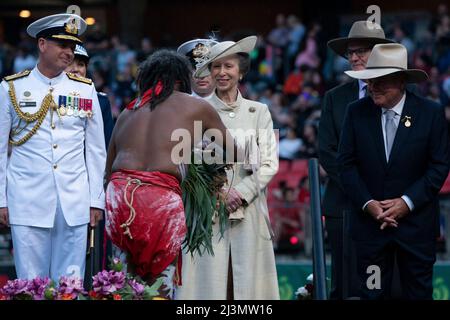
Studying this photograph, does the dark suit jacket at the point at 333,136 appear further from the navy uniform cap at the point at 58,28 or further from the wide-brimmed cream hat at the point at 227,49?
the navy uniform cap at the point at 58,28

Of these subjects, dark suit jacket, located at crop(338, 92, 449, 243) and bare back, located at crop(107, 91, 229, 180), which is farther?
dark suit jacket, located at crop(338, 92, 449, 243)

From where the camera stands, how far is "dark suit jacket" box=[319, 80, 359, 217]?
893cm

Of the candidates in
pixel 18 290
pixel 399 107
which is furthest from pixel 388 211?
pixel 18 290

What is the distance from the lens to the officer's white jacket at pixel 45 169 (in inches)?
323

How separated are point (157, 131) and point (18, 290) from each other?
1.26 meters

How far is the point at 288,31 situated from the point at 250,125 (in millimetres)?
13329

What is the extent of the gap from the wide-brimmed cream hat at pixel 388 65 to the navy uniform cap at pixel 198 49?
124cm

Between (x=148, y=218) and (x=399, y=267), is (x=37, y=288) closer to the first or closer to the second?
(x=148, y=218)

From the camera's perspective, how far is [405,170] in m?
8.12

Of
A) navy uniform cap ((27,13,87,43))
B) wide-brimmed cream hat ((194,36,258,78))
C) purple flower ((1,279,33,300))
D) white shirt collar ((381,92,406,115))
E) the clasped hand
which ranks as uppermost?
navy uniform cap ((27,13,87,43))

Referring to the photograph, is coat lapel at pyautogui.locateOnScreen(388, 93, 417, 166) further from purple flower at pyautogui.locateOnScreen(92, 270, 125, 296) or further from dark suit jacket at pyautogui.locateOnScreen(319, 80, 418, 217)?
purple flower at pyautogui.locateOnScreen(92, 270, 125, 296)

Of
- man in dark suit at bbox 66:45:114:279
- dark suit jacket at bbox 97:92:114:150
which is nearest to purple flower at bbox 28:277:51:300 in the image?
man in dark suit at bbox 66:45:114:279

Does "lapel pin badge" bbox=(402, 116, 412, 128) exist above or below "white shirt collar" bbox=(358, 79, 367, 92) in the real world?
below

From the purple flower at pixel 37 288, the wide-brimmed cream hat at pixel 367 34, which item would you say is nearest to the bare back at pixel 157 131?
the purple flower at pixel 37 288
